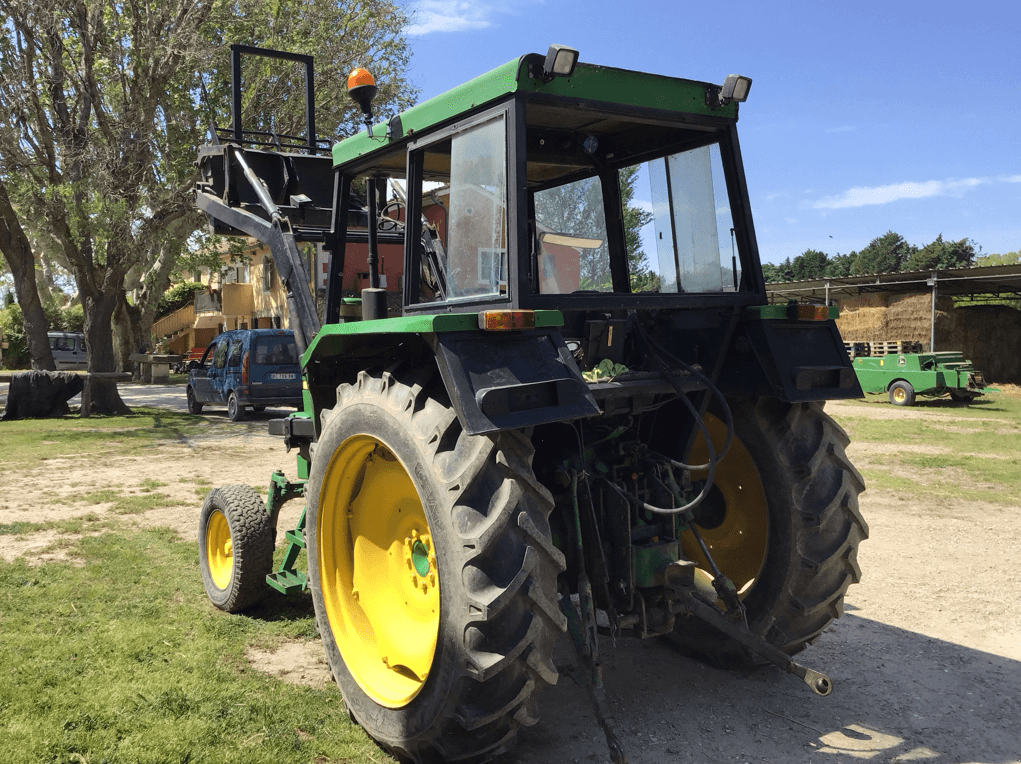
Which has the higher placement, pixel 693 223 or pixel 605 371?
pixel 693 223

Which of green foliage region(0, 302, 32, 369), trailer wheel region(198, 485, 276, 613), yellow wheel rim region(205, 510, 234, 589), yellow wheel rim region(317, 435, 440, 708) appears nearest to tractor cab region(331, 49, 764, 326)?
yellow wheel rim region(317, 435, 440, 708)

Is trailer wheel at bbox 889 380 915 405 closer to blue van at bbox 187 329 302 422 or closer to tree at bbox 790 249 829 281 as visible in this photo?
blue van at bbox 187 329 302 422

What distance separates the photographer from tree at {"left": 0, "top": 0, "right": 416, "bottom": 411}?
47.6 ft

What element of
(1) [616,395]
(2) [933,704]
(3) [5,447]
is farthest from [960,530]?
(3) [5,447]

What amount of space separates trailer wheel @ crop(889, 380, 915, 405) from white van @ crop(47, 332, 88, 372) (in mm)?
34205

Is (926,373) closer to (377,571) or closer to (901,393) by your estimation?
(901,393)

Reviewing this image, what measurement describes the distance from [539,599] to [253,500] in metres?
2.76

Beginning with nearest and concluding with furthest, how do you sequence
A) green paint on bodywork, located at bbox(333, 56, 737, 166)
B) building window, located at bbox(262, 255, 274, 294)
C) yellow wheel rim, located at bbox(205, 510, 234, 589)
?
green paint on bodywork, located at bbox(333, 56, 737, 166) < yellow wheel rim, located at bbox(205, 510, 234, 589) < building window, located at bbox(262, 255, 274, 294)

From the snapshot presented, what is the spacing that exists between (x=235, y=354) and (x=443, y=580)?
14.5m

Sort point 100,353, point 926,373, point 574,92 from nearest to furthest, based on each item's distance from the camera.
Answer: point 574,92 → point 100,353 → point 926,373

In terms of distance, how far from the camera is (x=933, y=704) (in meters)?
3.77

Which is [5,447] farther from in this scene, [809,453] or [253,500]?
[809,453]

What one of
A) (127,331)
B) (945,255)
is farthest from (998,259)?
(127,331)

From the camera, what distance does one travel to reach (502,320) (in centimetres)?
291
